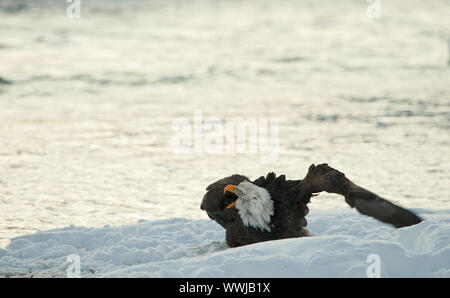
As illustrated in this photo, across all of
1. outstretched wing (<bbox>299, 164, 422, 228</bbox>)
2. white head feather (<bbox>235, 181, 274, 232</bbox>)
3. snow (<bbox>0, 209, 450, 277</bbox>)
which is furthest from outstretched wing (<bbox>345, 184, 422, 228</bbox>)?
white head feather (<bbox>235, 181, 274, 232</bbox>)

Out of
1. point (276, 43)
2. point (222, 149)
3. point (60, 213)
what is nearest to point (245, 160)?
point (222, 149)

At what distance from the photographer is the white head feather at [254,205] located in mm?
7496

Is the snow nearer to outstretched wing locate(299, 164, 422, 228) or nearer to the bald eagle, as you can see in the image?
outstretched wing locate(299, 164, 422, 228)

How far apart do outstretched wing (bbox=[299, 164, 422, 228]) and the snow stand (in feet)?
0.74

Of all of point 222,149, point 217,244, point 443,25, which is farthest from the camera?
point 443,25

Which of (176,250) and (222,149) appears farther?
(222,149)

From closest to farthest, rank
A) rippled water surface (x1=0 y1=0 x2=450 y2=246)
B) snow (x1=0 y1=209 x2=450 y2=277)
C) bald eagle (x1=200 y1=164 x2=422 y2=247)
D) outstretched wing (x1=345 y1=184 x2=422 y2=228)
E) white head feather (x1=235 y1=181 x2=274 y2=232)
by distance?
snow (x1=0 y1=209 x2=450 y2=277) < outstretched wing (x1=345 y1=184 x2=422 y2=228) < bald eagle (x1=200 y1=164 x2=422 y2=247) < white head feather (x1=235 y1=181 x2=274 y2=232) < rippled water surface (x1=0 y1=0 x2=450 y2=246)

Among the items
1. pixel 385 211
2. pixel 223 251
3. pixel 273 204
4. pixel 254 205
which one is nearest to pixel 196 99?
pixel 273 204

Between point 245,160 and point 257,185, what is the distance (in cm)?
393

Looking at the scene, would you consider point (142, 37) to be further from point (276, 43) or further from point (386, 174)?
point (386, 174)

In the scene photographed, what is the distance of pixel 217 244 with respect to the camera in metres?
8.52

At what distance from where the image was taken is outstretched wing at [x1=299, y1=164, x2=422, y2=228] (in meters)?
6.73

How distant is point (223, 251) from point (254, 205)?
26.6 inches

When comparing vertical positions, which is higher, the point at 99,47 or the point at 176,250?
the point at 99,47
